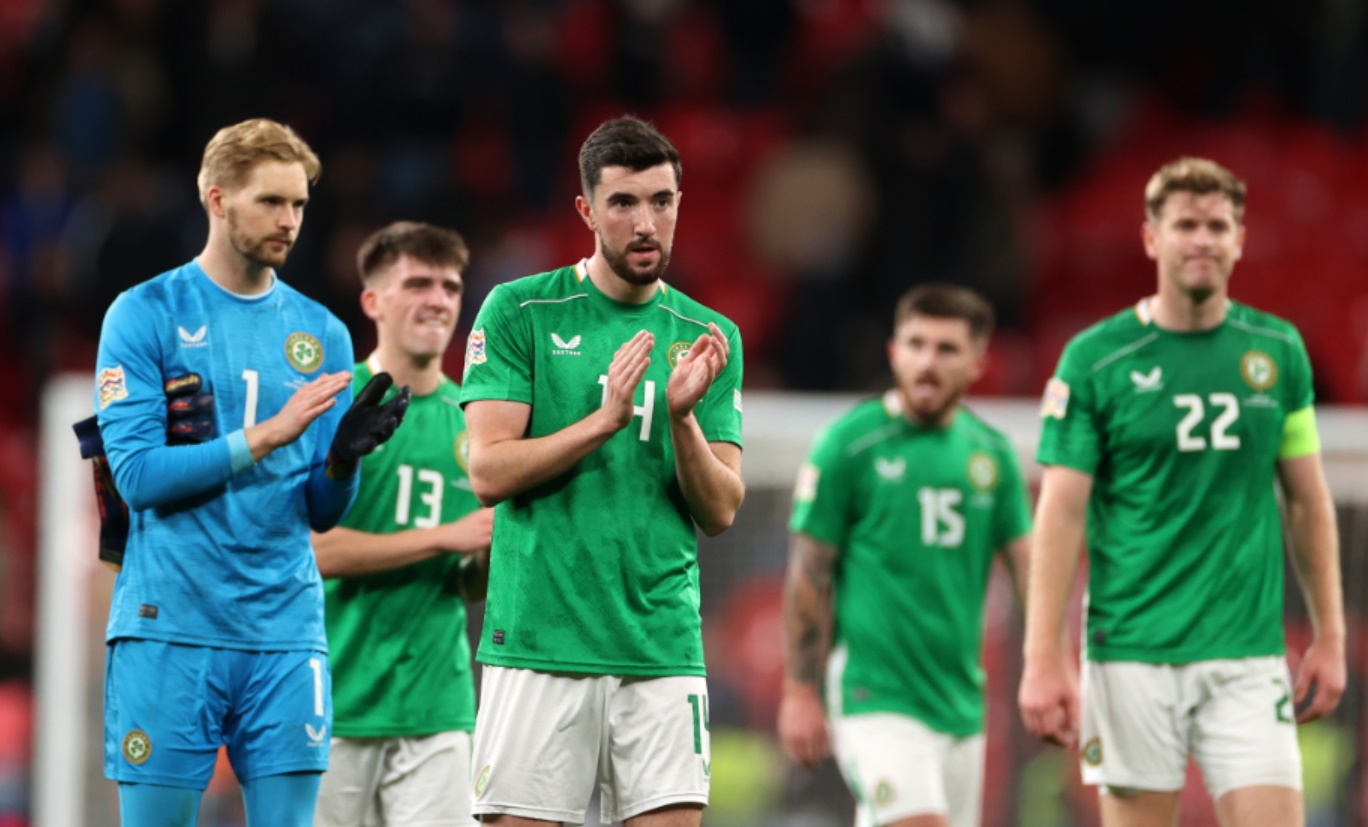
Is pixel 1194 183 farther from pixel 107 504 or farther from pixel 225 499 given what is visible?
pixel 107 504

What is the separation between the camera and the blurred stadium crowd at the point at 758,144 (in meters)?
11.9

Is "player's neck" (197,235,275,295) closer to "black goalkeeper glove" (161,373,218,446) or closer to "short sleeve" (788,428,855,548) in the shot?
"black goalkeeper glove" (161,373,218,446)

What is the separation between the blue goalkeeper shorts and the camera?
16.1ft

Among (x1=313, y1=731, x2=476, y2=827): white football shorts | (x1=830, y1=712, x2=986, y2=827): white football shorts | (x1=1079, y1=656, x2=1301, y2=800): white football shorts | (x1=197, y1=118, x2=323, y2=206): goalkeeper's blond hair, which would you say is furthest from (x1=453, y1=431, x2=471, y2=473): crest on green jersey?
(x1=1079, y1=656, x2=1301, y2=800): white football shorts

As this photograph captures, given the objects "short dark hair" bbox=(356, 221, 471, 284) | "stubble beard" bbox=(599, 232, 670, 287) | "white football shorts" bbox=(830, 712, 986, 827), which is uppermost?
"short dark hair" bbox=(356, 221, 471, 284)

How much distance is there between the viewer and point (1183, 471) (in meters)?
6.02

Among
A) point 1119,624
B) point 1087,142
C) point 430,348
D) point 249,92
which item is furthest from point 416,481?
point 1087,142

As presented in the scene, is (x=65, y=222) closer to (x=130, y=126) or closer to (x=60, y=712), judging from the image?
(x=130, y=126)

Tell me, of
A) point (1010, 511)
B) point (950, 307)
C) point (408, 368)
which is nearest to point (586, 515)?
point (408, 368)

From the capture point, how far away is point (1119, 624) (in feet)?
19.9

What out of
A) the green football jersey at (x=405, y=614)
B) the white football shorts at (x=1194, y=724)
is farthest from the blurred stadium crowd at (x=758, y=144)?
the white football shorts at (x=1194, y=724)

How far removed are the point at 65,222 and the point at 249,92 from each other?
1.45 metres

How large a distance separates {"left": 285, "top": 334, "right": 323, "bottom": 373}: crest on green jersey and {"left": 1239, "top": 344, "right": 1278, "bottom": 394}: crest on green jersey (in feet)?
9.53

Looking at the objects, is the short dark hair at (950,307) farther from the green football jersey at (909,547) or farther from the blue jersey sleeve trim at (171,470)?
the blue jersey sleeve trim at (171,470)
